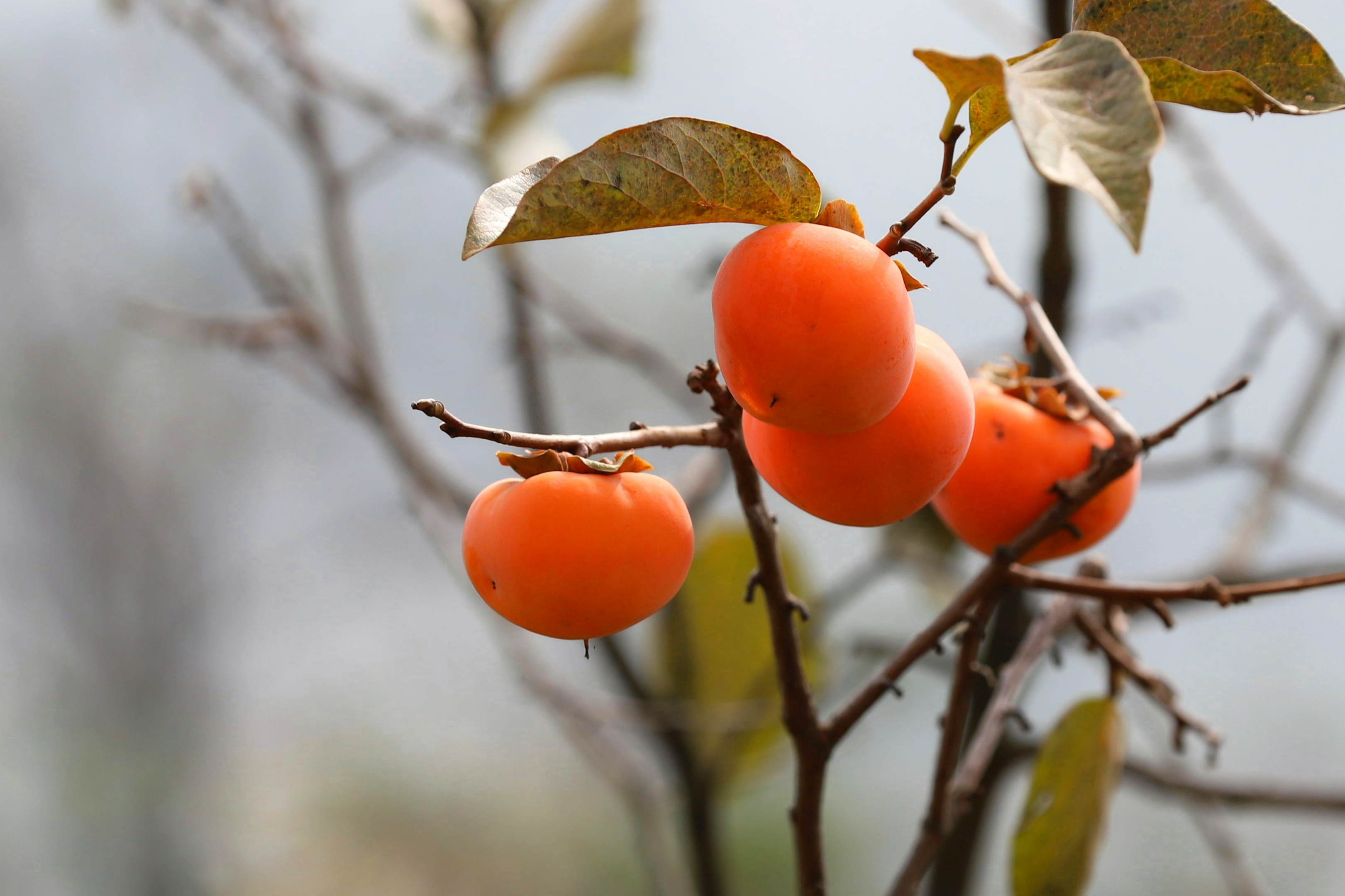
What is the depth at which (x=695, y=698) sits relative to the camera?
3.18 ft

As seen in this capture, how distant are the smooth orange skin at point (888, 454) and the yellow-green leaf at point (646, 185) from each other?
67 mm

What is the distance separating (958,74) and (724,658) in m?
0.78

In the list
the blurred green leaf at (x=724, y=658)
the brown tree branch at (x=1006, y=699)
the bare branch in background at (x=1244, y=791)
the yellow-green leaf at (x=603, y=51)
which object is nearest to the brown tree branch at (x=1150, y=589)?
the brown tree branch at (x=1006, y=699)

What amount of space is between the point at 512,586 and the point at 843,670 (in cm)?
80

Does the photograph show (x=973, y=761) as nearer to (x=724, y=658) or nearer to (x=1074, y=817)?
(x=1074, y=817)

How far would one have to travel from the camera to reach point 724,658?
94 cm

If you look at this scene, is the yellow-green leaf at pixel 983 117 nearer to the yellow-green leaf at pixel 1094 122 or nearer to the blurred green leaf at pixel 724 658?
the yellow-green leaf at pixel 1094 122

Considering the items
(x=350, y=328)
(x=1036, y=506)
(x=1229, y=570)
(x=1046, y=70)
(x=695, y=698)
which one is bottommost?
(x=695, y=698)

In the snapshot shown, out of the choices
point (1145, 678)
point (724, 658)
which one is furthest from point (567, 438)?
point (724, 658)

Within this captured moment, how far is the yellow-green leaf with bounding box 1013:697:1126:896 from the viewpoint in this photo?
0.47m

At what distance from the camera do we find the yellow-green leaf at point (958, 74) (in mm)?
205

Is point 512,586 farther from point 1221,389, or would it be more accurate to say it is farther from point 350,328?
point 350,328

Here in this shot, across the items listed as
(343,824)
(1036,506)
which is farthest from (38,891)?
(1036,506)

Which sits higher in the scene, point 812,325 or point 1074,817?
point 812,325
